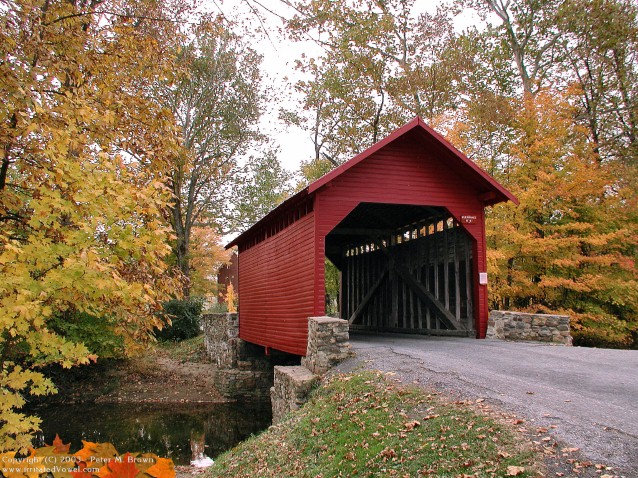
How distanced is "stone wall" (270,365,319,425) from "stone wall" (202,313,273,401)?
22.4 feet

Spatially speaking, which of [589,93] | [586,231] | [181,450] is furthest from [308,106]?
[181,450]

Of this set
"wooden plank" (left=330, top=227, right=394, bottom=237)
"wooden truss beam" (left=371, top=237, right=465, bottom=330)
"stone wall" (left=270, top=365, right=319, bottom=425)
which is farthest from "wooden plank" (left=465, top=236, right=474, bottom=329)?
"stone wall" (left=270, top=365, right=319, bottom=425)

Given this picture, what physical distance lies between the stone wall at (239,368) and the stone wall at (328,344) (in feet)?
28.7

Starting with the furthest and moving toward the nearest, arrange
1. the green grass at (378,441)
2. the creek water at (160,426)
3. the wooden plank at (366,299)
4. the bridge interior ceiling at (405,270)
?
the wooden plank at (366,299) → the bridge interior ceiling at (405,270) → the creek water at (160,426) → the green grass at (378,441)

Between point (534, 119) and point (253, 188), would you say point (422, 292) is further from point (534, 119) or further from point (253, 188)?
point (253, 188)

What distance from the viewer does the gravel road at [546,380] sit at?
174 inches

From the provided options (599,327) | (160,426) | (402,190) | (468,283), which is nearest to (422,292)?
(468,283)

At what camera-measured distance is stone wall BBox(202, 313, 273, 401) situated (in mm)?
17391

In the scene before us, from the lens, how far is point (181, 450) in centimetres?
1215

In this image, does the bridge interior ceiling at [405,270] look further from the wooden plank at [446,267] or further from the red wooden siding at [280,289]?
the red wooden siding at [280,289]

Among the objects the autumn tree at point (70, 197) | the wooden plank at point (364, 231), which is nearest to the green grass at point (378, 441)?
the autumn tree at point (70, 197)

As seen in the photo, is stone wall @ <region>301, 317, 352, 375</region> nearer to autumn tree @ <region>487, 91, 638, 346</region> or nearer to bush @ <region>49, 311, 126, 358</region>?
autumn tree @ <region>487, 91, 638, 346</region>

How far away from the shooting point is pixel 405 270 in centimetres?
1502

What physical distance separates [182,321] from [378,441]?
21.4 m
